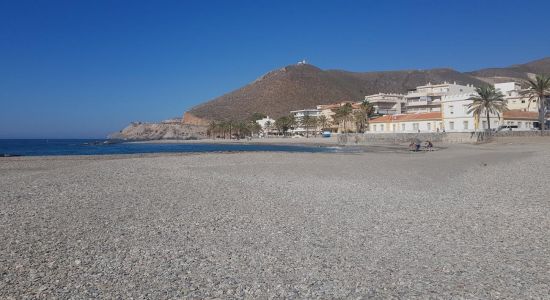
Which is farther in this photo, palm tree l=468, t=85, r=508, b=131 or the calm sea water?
the calm sea water

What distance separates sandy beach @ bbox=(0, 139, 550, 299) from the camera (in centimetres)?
596

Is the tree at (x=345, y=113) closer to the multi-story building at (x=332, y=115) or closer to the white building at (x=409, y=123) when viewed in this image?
the multi-story building at (x=332, y=115)

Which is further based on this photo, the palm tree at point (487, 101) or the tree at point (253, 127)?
the tree at point (253, 127)

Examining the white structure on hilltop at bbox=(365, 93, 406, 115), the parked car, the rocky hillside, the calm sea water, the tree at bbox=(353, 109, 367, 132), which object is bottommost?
the calm sea water

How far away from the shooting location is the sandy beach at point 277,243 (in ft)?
19.5

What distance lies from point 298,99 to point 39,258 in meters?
162

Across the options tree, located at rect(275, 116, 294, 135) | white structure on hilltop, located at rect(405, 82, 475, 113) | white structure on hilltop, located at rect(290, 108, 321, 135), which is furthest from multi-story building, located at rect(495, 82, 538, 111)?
tree, located at rect(275, 116, 294, 135)

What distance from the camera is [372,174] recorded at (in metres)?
21.4

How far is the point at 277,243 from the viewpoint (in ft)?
27.1

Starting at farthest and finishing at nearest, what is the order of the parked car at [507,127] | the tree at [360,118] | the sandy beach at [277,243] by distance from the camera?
the tree at [360,118] < the parked car at [507,127] < the sandy beach at [277,243]

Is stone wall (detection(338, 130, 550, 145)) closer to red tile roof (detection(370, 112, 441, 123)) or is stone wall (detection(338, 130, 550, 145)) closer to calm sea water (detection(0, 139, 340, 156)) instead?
red tile roof (detection(370, 112, 441, 123))

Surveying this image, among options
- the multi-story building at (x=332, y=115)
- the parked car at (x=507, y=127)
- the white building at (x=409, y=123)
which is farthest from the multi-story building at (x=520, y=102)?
the multi-story building at (x=332, y=115)

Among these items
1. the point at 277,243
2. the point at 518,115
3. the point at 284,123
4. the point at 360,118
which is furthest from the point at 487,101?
the point at 284,123

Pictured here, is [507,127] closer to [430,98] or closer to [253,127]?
[430,98]
